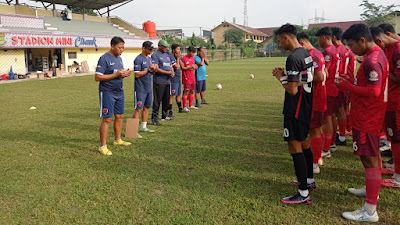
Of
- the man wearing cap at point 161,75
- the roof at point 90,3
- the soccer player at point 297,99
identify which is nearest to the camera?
the soccer player at point 297,99

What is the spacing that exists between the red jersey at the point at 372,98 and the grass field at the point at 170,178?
106cm

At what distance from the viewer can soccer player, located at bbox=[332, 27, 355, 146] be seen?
5.84 metres

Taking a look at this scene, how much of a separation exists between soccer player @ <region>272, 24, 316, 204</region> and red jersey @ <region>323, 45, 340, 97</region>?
2.17m

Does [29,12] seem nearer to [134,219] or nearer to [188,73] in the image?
[188,73]

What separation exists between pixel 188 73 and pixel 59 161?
5650 mm

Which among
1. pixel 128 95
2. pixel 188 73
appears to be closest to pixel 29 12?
pixel 128 95

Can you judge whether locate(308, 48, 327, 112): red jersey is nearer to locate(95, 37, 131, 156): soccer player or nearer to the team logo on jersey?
the team logo on jersey

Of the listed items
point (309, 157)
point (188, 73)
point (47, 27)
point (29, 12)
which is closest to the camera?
point (309, 157)

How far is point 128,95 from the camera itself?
569 inches

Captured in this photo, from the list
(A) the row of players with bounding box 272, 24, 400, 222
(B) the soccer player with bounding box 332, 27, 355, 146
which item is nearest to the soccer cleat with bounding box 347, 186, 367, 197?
(A) the row of players with bounding box 272, 24, 400, 222

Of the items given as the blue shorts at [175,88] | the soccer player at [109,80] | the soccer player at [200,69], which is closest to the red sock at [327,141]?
the soccer player at [109,80]

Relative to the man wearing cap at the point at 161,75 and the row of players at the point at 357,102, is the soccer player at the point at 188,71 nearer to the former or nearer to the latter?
the man wearing cap at the point at 161,75

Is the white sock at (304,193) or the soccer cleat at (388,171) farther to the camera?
the soccer cleat at (388,171)

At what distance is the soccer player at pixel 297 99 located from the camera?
365cm
